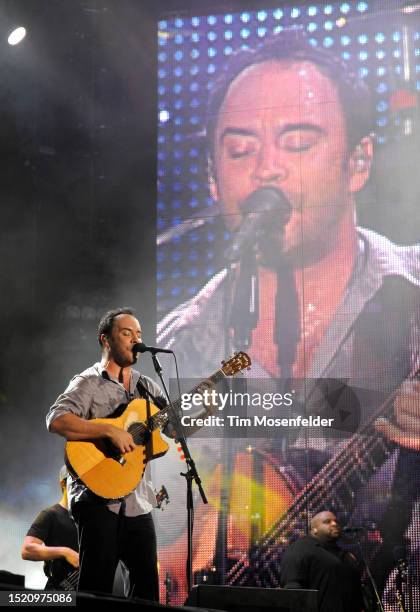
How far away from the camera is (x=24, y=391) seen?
7.36m

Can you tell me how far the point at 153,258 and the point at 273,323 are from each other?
1.27 m

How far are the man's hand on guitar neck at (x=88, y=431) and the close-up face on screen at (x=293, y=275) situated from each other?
2691 mm

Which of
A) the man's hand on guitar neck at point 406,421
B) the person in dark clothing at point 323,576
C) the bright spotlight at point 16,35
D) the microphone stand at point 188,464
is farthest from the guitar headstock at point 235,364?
the bright spotlight at point 16,35

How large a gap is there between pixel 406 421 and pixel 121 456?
3054mm

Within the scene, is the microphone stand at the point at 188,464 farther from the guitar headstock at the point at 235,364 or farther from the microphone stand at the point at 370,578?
the microphone stand at the point at 370,578

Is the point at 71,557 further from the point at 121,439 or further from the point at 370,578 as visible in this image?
the point at 370,578

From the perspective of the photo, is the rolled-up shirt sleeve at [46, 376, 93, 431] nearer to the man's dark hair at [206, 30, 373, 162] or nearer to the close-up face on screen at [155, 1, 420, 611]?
the close-up face on screen at [155, 1, 420, 611]

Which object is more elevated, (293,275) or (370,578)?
(293,275)

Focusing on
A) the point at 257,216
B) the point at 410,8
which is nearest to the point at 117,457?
the point at 257,216

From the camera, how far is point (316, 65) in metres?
7.03

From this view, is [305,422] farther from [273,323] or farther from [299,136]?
[299,136]

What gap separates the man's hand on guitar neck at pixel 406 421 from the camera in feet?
21.0


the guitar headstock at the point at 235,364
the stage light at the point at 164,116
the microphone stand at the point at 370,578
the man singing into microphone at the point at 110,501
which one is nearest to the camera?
the man singing into microphone at the point at 110,501

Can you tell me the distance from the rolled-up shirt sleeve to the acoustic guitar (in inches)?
4.2
